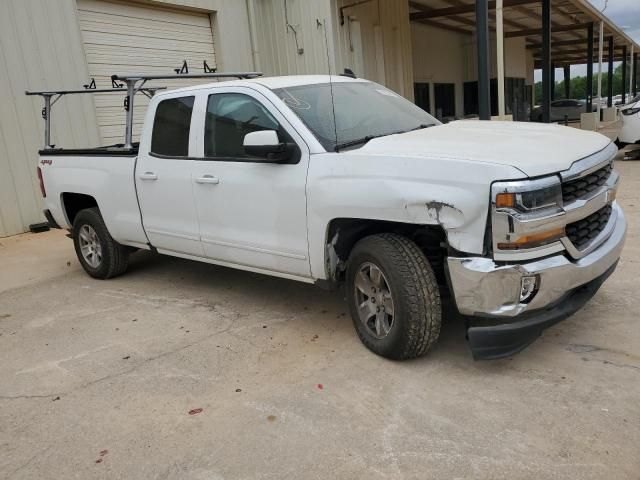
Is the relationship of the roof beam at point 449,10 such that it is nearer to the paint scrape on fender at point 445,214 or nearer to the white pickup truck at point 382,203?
the white pickup truck at point 382,203

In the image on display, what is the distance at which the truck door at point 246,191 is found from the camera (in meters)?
4.01

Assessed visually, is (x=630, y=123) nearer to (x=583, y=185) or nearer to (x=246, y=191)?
(x=583, y=185)

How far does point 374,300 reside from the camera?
12.4 ft

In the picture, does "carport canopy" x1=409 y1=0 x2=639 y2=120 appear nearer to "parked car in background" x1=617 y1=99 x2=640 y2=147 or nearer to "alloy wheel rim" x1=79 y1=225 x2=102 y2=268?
"parked car in background" x1=617 y1=99 x2=640 y2=147

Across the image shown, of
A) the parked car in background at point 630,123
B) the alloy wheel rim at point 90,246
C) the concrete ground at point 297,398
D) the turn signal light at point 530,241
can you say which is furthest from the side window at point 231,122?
the parked car in background at point 630,123

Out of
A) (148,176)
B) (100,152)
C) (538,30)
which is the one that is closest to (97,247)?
(100,152)

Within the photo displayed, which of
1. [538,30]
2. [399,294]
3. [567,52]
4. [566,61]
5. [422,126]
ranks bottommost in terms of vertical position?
[399,294]

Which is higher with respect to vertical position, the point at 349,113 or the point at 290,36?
the point at 290,36

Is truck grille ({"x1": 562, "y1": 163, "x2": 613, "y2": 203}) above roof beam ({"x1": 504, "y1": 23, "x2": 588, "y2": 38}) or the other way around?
the other way around

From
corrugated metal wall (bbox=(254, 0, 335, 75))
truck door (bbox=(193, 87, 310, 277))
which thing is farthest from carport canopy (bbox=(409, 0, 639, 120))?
truck door (bbox=(193, 87, 310, 277))

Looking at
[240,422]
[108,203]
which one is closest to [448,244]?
[240,422]

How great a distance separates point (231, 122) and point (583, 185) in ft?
8.47

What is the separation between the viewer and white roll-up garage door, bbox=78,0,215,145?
9.44 m

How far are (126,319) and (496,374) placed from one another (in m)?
3.09
